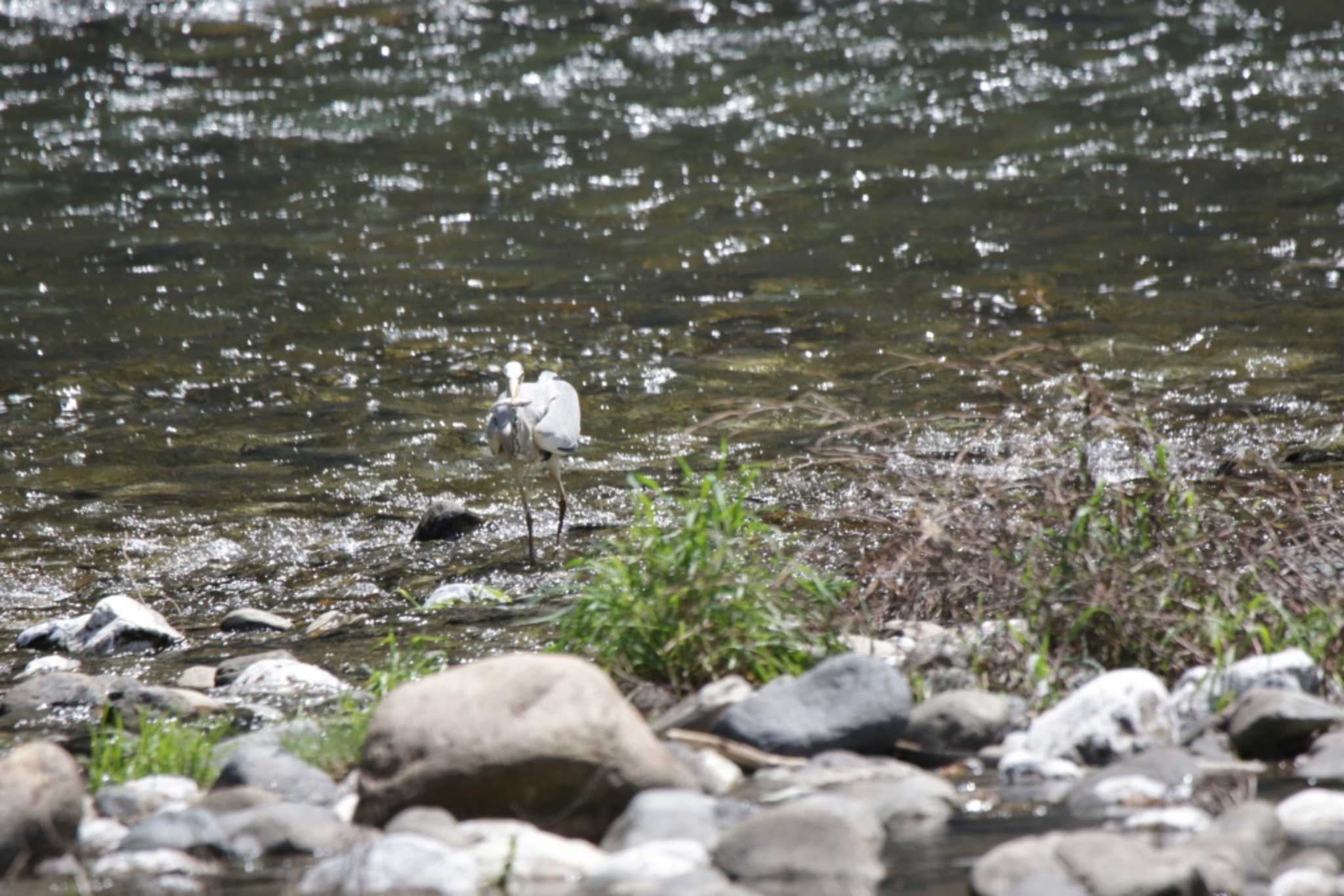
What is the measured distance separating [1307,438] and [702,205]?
246 inches

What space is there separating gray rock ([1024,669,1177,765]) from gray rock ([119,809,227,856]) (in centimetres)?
211

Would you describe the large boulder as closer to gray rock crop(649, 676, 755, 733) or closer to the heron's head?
gray rock crop(649, 676, 755, 733)

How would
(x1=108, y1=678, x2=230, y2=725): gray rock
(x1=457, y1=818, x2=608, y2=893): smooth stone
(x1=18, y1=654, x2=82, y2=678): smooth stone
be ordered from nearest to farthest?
(x1=457, y1=818, x2=608, y2=893): smooth stone < (x1=108, y1=678, x2=230, y2=725): gray rock < (x1=18, y1=654, x2=82, y2=678): smooth stone

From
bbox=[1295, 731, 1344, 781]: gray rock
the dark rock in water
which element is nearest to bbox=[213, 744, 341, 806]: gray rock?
bbox=[1295, 731, 1344, 781]: gray rock

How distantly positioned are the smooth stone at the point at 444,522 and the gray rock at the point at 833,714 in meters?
3.17

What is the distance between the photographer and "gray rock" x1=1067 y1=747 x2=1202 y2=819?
146 inches

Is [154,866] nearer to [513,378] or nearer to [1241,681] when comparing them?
[1241,681]

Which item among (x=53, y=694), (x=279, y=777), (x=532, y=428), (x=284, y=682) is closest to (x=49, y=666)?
(x=53, y=694)

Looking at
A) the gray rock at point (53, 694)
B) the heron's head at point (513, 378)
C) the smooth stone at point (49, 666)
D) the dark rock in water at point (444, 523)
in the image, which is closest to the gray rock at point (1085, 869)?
the gray rock at point (53, 694)

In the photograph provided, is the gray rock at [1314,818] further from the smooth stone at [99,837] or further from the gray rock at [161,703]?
the gray rock at [161,703]

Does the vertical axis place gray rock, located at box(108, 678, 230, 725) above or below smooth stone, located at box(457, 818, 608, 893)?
below

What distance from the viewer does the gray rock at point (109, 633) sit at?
5.79 m

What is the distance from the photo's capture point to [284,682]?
17.0 ft

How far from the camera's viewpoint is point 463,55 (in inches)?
637
